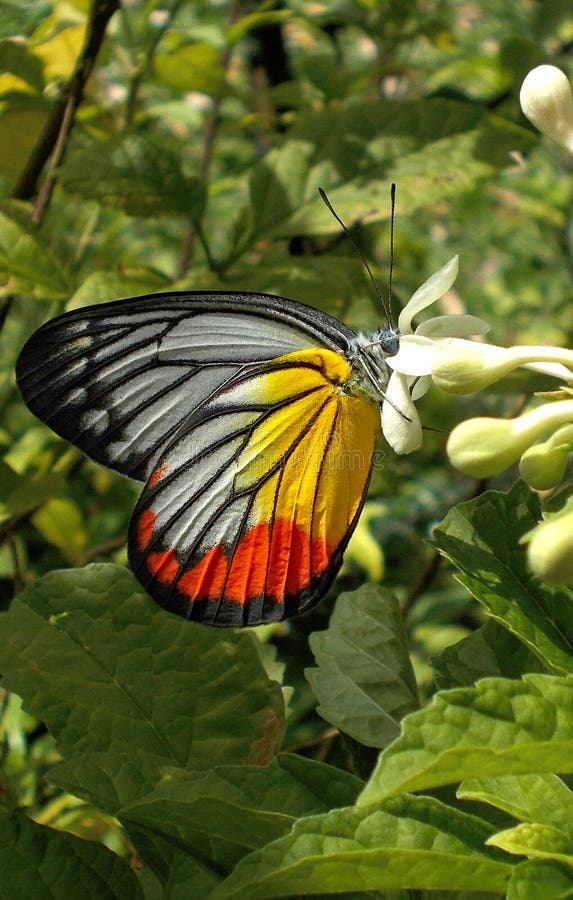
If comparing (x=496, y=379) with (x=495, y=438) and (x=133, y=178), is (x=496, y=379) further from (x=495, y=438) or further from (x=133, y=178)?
(x=133, y=178)

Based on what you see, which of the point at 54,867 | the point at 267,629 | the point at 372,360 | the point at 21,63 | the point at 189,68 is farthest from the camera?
the point at 267,629

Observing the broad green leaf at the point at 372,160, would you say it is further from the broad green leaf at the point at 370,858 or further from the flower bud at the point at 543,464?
the broad green leaf at the point at 370,858

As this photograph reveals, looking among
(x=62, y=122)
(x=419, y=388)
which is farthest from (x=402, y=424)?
(x=62, y=122)

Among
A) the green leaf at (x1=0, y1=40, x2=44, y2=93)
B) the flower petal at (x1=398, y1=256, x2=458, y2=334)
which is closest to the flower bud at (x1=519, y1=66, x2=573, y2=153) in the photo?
the flower petal at (x1=398, y1=256, x2=458, y2=334)

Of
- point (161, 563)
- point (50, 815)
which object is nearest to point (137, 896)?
point (161, 563)

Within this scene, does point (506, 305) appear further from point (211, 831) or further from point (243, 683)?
point (211, 831)

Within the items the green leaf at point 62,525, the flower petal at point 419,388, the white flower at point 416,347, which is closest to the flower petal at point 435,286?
the white flower at point 416,347
